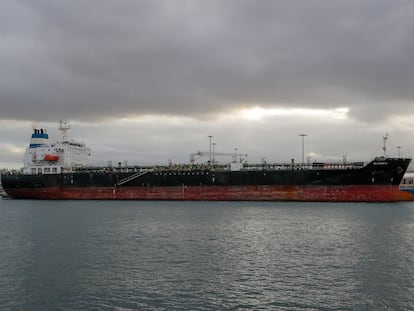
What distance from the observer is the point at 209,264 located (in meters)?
18.4

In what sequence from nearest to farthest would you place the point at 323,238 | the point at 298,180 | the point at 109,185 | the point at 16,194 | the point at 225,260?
1. the point at 225,260
2. the point at 323,238
3. the point at 298,180
4. the point at 109,185
5. the point at 16,194

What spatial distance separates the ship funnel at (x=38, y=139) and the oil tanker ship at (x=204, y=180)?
6.9 inches

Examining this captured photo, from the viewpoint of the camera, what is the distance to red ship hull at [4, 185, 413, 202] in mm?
45062

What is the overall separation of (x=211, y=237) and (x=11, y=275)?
11.6 meters

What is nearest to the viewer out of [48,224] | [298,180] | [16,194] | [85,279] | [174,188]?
[85,279]

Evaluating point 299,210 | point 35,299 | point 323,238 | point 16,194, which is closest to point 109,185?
point 16,194

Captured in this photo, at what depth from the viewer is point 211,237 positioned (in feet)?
82.1

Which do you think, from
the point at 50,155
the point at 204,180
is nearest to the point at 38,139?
the point at 50,155

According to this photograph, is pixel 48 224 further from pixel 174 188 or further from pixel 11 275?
pixel 174 188

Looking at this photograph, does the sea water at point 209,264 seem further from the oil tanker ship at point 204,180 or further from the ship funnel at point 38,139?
the ship funnel at point 38,139

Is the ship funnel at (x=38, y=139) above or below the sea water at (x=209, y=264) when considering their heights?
above

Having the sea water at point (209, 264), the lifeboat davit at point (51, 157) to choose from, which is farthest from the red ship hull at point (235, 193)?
the sea water at point (209, 264)

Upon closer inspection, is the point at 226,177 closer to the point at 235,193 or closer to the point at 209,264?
the point at 235,193

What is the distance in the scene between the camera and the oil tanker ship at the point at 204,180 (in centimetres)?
4481
